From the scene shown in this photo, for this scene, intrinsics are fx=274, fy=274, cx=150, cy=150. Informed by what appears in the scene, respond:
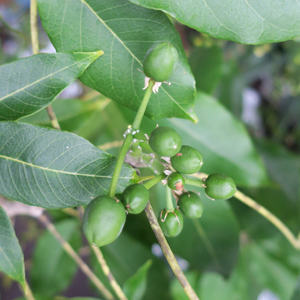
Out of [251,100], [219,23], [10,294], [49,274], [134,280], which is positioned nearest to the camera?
[219,23]

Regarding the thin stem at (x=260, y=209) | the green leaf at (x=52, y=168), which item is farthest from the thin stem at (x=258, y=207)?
the green leaf at (x=52, y=168)

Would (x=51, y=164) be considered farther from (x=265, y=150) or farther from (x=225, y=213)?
(x=265, y=150)

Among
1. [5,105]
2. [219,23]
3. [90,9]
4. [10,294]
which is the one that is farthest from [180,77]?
[10,294]

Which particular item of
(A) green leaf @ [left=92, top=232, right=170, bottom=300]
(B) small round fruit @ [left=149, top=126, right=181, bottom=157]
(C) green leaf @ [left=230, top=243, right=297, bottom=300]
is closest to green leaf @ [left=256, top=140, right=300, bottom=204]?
(C) green leaf @ [left=230, top=243, right=297, bottom=300]

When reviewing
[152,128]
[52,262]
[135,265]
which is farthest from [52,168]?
[52,262]

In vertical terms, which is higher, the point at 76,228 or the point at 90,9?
the point at 90,9

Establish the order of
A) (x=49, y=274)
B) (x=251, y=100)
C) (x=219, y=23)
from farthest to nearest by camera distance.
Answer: (x=251, y=100)
(x=49, y=274)
(x=219, y=23)

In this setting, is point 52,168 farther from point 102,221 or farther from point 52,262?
point 52,262
